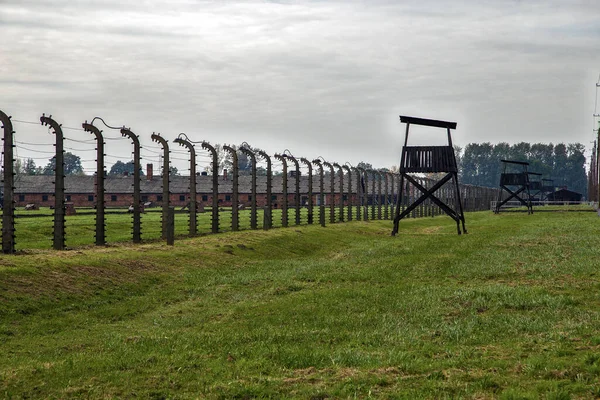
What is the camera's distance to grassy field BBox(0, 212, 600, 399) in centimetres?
920

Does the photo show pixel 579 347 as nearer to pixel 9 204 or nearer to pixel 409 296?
pixel 409 296

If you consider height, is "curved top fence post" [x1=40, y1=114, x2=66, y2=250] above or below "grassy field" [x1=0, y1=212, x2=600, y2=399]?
above

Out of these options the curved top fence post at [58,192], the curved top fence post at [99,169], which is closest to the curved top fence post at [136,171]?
the curved top fence post at [99,169]

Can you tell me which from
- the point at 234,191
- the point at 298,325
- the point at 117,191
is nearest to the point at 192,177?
the point at 234,191

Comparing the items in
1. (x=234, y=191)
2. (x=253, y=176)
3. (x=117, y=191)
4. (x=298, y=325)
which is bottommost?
(x=298, y=325)

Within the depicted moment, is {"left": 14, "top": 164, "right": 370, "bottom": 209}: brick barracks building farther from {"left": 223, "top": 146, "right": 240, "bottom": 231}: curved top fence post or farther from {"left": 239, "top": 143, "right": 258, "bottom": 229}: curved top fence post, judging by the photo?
{"left": 223, "top": 146, "right": 240, "bottom": 231}: curved top fence post

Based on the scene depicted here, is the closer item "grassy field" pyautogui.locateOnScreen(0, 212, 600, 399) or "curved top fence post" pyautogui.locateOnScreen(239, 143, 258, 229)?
"grassy field" pyautogui.locateOnScreen(0, 212, 600, 399)

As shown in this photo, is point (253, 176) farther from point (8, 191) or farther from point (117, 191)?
point (117, 191)

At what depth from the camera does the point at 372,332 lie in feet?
40.3

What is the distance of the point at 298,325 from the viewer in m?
13.3

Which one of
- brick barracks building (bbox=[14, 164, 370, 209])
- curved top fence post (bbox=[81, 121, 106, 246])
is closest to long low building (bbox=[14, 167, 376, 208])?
brick barracks building (bbox=[14, 164, 370, 209])

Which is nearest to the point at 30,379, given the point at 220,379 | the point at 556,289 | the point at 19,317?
the point at 220,379

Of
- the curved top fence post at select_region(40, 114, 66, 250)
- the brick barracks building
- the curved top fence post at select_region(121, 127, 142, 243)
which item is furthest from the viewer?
the brick barracks building

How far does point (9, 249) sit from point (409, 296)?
35.5ft
